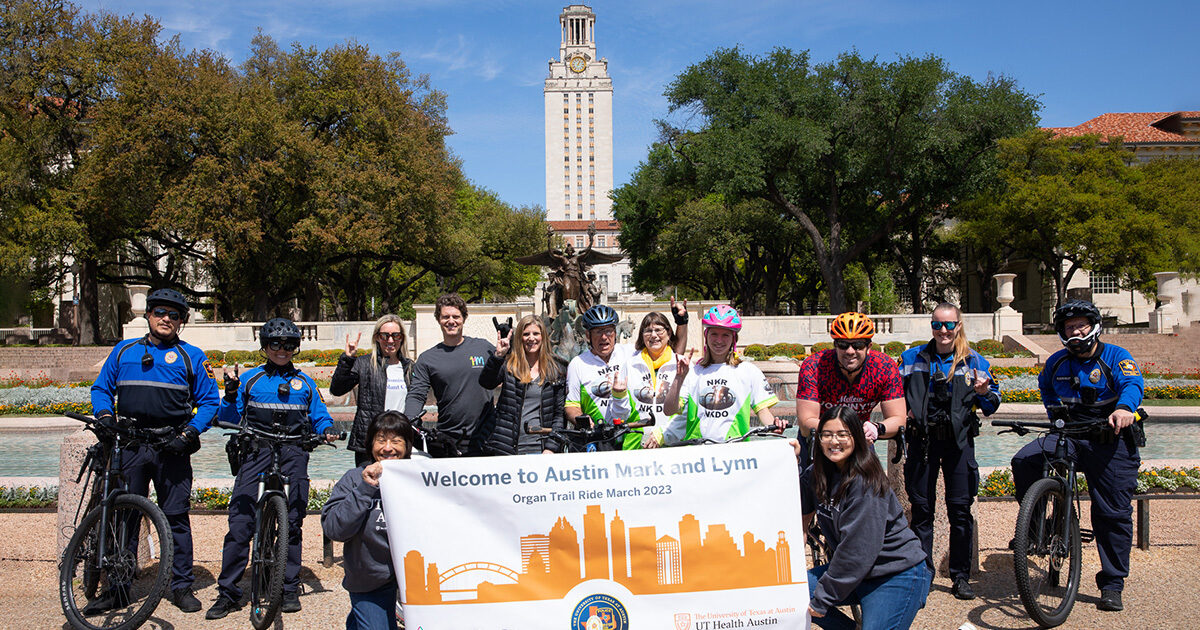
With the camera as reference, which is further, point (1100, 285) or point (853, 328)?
point (1100, 285)

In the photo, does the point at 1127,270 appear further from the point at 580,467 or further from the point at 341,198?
the point at 580,467

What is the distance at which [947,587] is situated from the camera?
5.73 m

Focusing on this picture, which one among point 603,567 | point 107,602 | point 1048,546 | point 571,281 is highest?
point 571,281

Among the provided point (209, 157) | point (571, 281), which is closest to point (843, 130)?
point (571, 281)

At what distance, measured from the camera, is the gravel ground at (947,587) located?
5.18 m

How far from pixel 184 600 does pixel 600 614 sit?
2.99 metres

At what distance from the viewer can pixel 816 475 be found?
4.11 meters

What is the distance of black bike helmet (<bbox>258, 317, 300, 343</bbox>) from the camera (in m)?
5.55

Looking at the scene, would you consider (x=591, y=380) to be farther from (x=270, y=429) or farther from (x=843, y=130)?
(x=843, y=130)

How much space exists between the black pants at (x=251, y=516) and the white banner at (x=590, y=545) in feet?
5.14

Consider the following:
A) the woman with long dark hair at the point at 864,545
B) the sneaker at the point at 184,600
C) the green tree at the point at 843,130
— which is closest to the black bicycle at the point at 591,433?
the woman with long dark hair at the point at 864,545

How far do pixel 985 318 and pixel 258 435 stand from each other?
1310 inches

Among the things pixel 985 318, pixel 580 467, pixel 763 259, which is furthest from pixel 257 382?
pixel 763 259

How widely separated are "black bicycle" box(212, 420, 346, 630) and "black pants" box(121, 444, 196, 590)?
569 mm
